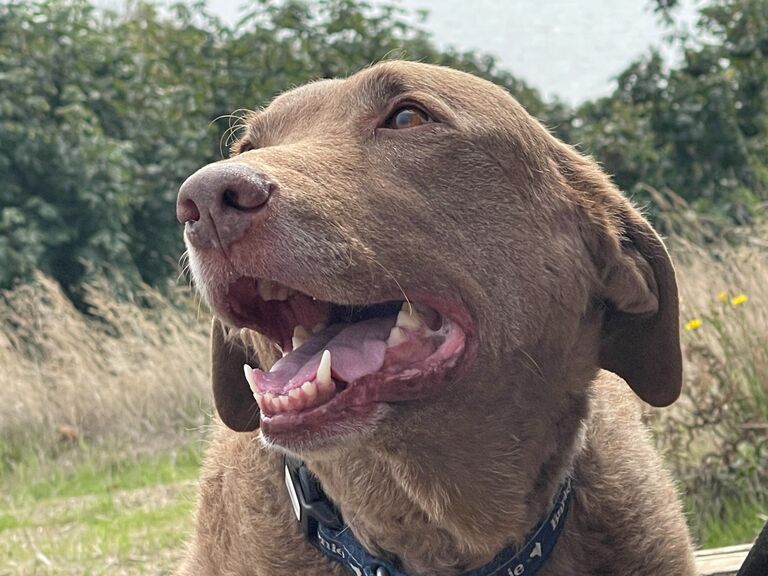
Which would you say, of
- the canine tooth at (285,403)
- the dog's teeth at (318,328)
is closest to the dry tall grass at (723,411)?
the dog's teeth at (318,328)

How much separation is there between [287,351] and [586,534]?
1001 mm

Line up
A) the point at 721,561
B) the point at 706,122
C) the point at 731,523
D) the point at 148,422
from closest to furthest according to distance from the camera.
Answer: the point at 721,561, the point at 731,523, the point at 148,422, the point at 706,122

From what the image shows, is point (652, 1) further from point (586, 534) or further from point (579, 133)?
point (586, 534)

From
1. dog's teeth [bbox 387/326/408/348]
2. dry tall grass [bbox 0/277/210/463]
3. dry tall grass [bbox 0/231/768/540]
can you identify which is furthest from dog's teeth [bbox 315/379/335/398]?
dry tall grass [bbox 0/277/210/463]

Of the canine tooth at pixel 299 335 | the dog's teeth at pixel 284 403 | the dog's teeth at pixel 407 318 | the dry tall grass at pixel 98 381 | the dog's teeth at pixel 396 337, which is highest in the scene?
the dog's teeth at pixel 407 318

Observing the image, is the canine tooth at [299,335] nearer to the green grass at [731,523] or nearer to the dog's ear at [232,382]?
the dog's ear at [232,382]

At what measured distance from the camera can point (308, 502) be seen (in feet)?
10.5

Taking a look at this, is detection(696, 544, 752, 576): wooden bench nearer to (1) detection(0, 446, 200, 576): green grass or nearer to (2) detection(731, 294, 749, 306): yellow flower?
(2) detection(731, 294, 749, 306): yellow flower

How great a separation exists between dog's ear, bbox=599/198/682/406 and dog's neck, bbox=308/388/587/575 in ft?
0.94

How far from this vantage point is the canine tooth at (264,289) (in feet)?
9.29

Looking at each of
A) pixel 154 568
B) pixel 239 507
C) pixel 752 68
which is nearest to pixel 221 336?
pixel 239 507

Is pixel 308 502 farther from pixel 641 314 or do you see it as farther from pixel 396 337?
pixel 641 314

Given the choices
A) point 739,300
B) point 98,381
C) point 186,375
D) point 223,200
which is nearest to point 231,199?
point 223,200

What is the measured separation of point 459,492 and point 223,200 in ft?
3.55
